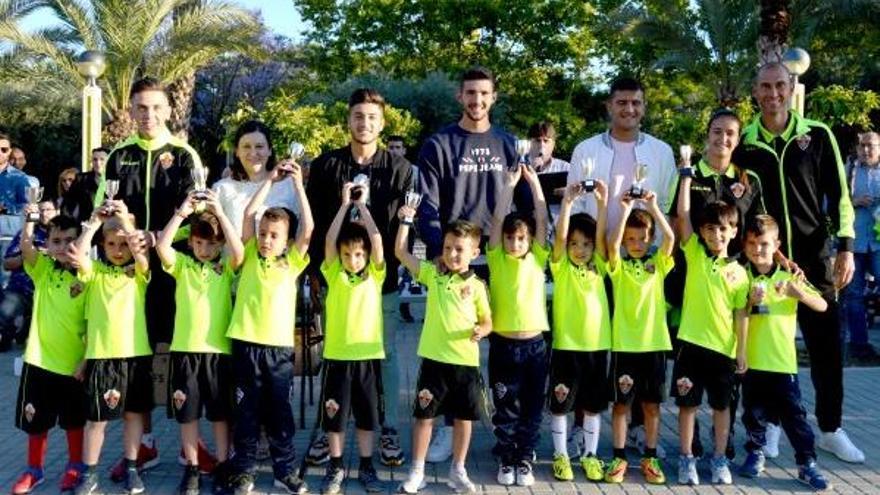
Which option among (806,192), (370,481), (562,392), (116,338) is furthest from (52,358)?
(806,192)

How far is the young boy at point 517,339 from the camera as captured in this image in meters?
5.54

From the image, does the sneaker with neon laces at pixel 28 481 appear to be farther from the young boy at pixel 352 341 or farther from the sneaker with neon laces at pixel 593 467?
the sneaker with neon laces at pixel 593 467

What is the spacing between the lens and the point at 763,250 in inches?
222

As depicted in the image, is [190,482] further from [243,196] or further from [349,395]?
[243,196]

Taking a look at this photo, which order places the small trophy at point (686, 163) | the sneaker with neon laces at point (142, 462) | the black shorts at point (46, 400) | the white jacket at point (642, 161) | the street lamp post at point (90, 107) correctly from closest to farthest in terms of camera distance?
the black shorts at point (46, 400), the small trophy at point (686, 163), the sneaker with neon laces at point (142, 462), the white jacket at point (642, 161), the street lamp post at point (90, 107)

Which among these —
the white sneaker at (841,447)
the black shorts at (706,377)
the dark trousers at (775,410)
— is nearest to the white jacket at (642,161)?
the black shorts at (706,377)

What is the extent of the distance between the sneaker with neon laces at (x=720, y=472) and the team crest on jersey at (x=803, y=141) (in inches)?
76.8

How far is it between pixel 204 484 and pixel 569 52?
3040 centimetres

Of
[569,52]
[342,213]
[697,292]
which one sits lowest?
[697,292]

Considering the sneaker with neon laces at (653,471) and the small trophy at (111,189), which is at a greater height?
the small trophy at (111,189)

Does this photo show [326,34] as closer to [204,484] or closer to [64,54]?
[64,54]

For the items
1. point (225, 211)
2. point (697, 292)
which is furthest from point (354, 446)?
point (697, 292)

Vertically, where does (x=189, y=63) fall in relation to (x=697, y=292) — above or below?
above

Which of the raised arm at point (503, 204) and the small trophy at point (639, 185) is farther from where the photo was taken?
the raised arm at point (503, 204)
